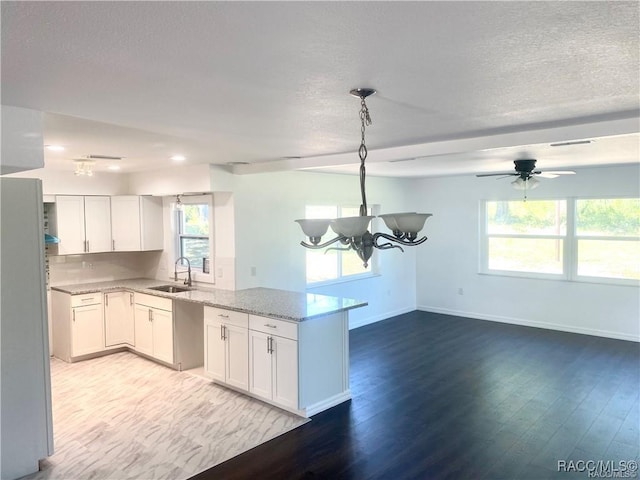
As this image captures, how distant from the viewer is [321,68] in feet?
5.95

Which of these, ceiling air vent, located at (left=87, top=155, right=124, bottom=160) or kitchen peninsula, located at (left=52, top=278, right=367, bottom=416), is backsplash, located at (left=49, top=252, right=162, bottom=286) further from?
ceiling air vent, located at (left=87, top=155, right=124, bottom=160)

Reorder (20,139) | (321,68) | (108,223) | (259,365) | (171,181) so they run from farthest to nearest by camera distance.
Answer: (108,223) < (171,181) < (259,365) < (20,139) < (321,68)

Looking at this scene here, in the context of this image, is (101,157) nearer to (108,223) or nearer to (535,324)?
(108,223)

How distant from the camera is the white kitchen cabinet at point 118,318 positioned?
5.58 meters

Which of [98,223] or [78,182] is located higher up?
[78,182]

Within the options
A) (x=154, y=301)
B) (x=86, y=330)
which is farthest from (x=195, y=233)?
(x=86, y=330)

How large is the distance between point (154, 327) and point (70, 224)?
5.51ft

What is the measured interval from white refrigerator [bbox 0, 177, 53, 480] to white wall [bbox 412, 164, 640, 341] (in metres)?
6.32

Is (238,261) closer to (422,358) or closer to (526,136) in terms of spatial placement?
(422,358)

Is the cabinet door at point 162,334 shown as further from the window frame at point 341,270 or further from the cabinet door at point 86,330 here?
the window frame at point 341,270

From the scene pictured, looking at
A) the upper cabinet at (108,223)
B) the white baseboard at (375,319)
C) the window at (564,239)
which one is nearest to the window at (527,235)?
the window at (564,239)

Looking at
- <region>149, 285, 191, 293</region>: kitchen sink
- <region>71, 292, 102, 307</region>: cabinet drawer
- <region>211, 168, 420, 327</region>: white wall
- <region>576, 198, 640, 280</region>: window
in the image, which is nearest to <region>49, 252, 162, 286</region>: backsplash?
<region>71, 292, 102, 307</region>: cabinet drawer

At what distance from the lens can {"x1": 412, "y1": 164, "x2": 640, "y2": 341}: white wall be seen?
6.25m

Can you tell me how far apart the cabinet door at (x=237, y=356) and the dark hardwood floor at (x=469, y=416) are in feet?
2.80
